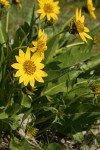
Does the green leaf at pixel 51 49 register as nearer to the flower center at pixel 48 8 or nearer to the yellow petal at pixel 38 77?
the flower center at pixel 48 8

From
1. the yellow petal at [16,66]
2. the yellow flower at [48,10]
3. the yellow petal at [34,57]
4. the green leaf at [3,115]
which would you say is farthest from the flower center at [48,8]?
the green leaf at [3,115]

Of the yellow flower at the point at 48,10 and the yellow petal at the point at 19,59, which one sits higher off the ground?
the yellow flower at the point at 48,10

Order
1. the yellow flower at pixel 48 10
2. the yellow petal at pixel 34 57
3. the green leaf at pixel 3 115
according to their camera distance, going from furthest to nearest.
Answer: the yellow flower at pixel 48 10 < the green leaf at pixel 3 115 < the yellow petal at pixel 34 57

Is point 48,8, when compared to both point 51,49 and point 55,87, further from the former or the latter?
point 55,87

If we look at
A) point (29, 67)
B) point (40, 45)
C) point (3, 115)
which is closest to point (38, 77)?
point (29, 67)

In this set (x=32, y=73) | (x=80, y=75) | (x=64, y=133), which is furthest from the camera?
(x=80, y=75)

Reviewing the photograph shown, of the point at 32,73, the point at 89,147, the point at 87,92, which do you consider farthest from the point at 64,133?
the point at 32,73

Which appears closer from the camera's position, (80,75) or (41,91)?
(41,91)

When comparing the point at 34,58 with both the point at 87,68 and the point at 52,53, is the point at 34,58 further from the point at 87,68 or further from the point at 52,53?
the point at 87,68
